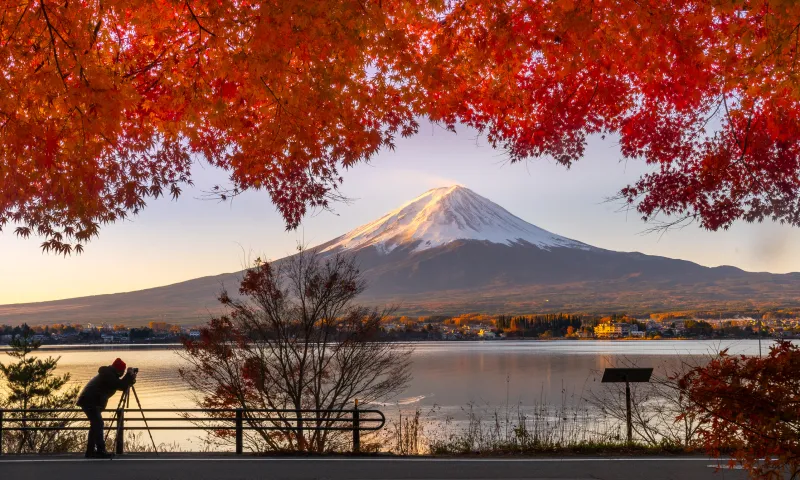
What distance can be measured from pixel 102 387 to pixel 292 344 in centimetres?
747

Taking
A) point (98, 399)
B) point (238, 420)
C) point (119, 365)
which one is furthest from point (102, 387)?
point (238, 420)

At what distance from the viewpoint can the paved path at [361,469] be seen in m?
9.55

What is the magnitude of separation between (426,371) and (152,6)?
77.0 meters

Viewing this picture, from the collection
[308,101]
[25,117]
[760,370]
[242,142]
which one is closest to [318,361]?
[242,142]

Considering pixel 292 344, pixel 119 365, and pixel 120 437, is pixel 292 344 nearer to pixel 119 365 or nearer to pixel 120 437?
pixel 120 437

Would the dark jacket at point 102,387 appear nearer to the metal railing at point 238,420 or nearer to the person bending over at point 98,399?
the person bending over at point 98,399

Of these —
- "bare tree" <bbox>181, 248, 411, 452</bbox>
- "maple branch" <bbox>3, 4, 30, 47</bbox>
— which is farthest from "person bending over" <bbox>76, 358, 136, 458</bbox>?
"bare tree" <bbox>181, 248, 411, 452</bbox>

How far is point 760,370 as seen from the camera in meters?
6.07

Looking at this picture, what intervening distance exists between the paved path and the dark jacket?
921mm

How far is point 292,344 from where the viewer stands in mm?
18797

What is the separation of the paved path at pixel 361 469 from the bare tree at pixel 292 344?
707 cm

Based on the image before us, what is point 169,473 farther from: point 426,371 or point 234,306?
point 426,371

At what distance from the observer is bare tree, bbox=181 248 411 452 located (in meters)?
18.6

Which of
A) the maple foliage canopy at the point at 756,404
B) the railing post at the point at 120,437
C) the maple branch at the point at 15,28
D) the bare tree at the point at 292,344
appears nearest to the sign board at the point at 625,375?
the maple foliage canopy at the point at 756,404
